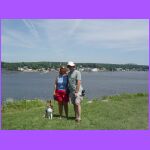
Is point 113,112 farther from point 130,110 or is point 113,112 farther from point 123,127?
point 123,127

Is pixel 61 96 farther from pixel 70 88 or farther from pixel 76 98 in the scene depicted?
pixel 76 98

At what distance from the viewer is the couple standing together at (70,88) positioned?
30.6ft

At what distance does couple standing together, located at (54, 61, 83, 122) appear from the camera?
9.32 m

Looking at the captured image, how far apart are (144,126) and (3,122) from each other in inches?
148

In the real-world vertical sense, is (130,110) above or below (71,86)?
below

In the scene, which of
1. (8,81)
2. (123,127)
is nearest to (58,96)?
(123,127)

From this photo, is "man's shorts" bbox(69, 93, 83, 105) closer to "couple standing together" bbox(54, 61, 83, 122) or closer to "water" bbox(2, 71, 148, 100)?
"couple standing together" bbox(54, 61, 83, 122)

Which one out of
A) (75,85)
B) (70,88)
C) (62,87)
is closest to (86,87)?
(62,87)

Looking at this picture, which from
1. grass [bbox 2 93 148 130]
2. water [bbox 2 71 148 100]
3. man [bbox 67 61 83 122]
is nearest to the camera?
grass [bbox 2 93 148 130]

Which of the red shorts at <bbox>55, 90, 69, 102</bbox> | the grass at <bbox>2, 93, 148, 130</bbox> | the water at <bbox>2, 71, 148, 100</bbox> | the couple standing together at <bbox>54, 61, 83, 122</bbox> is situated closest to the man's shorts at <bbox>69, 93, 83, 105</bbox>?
the couple standing together at <bbox>54, 61, 83, 122</bbox>

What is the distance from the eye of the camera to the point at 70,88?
31.2 feet

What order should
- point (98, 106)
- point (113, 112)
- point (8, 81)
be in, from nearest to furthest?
point (113, 112) < point (98, 106) < point (8, 81)

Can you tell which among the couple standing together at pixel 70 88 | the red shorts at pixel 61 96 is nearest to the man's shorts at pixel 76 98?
the couple standing together at pixel 70 88

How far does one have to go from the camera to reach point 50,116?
387 inches
